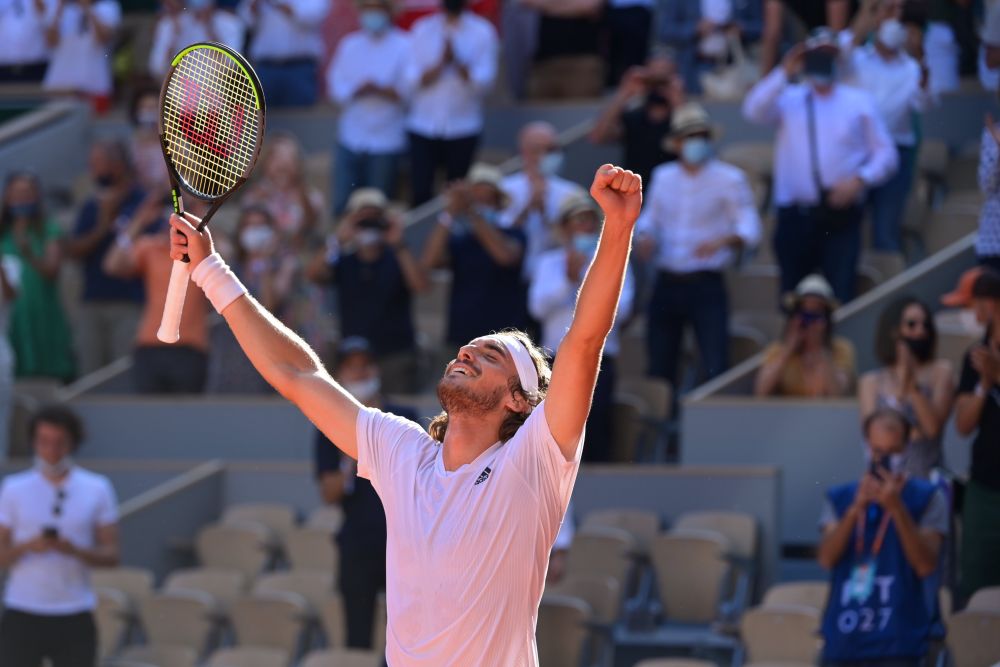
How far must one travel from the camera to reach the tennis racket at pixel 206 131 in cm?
488

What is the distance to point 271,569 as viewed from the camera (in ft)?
33.7

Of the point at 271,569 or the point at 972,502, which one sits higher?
the point at 972,502

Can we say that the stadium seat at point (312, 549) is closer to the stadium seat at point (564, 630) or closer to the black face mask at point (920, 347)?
the stadium seat at point (564, 630)

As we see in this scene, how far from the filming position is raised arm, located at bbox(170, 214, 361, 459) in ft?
15.7

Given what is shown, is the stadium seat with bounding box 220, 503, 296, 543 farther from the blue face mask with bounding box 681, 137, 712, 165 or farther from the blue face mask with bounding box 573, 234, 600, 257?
the blue face mask with bounding box 681, 137, 712, 165

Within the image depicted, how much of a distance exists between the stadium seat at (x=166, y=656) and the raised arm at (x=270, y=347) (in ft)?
14.9

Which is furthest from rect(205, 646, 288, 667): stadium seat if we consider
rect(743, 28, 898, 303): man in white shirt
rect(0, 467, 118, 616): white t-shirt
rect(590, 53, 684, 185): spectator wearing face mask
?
rect(590, 53, 684, 185): spectator wearing face mask

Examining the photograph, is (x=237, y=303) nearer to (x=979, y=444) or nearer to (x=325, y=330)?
(x=979, y=444)

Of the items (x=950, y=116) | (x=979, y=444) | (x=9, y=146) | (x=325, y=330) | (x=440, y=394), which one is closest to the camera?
(x=440, y=394)

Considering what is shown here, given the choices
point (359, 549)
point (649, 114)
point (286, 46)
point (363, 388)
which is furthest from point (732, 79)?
point (359, 549)

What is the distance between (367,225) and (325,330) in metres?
1.07

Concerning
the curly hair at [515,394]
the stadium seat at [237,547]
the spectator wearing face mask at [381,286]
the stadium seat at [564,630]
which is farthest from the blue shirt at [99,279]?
the curly hair at [515,394]

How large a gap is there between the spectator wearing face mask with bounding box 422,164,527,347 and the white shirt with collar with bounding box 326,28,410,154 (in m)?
2.21

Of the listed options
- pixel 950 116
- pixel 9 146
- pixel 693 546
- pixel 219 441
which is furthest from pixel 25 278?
pixel 950 116
